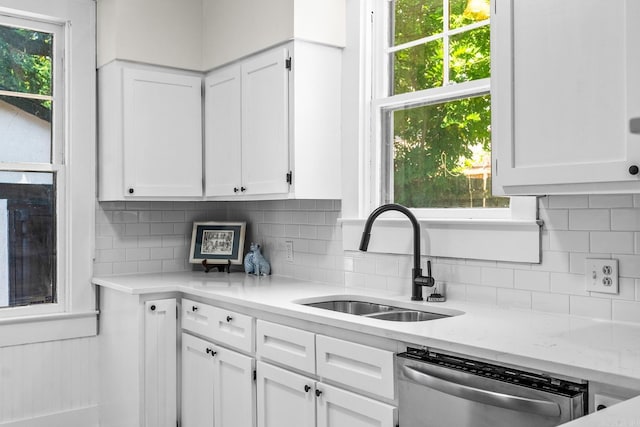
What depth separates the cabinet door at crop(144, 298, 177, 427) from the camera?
10.7ft

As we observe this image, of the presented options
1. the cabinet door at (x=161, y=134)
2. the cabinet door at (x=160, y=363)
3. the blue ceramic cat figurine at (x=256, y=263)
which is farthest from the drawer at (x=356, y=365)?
the cabinet door at (x=161, y=134)

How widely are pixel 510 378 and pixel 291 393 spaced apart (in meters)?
1.05

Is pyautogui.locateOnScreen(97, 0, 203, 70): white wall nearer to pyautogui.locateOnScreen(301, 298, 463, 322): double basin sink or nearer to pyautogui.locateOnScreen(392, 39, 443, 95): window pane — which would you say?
pyautogui.locateOnScreen(392, 39, 443, 95): window pane

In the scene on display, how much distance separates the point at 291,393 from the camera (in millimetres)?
2549

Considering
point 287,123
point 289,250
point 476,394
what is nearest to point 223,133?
point 287,123

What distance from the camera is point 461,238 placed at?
8.79 ft

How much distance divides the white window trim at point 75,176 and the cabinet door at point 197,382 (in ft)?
2.64

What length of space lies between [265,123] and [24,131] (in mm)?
1403

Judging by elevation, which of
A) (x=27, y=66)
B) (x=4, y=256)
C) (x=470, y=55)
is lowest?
(x=4, y=256)

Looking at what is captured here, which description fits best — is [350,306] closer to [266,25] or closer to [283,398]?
[283,398]

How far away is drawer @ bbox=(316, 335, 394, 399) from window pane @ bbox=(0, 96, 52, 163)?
2165 mm

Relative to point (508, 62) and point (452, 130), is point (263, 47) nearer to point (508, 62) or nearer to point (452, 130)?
point (452, 130)

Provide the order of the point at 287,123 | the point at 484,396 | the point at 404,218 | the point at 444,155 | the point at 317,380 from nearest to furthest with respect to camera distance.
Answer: the point at 484,396 < the point at 317,380 < the point at 444,155 < the point at 404,218 < the point at 287,123

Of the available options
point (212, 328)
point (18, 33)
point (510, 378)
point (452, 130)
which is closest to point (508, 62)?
point (452, 130)
